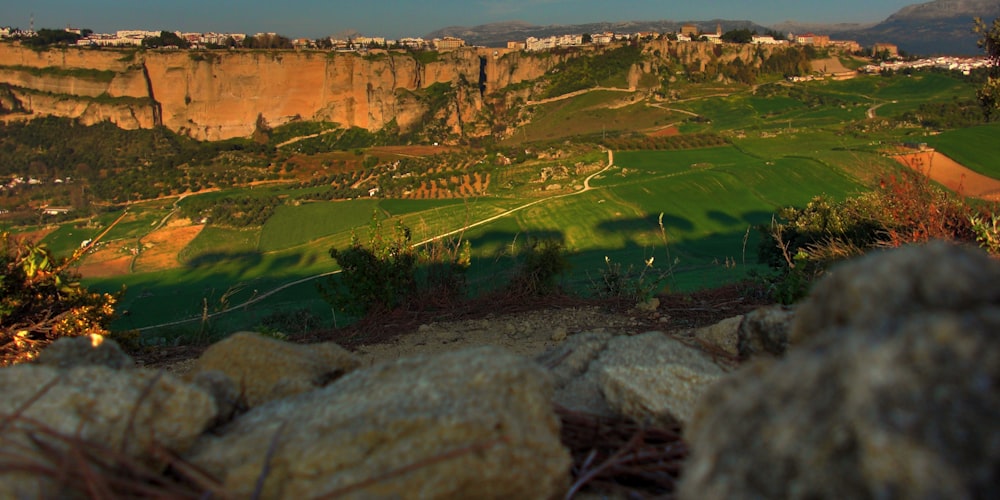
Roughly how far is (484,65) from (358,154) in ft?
119

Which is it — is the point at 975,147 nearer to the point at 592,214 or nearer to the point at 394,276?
the point at 592,214

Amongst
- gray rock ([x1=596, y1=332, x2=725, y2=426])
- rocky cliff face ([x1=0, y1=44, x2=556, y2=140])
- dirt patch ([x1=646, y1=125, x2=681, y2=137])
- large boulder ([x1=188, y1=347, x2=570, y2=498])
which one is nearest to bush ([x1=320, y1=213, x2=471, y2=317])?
gray rock ([x1=596, y1=332, x2=725, y2=426])

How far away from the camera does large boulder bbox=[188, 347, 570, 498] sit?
5.22 ft

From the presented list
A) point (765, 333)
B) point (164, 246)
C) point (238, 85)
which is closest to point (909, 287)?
point (765, 333)

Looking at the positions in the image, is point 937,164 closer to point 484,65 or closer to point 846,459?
point 846,459

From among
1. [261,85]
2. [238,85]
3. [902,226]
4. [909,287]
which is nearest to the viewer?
[909,287]

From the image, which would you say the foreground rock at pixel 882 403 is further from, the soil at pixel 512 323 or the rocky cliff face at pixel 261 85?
the rocky cliff face at pixel 261 85

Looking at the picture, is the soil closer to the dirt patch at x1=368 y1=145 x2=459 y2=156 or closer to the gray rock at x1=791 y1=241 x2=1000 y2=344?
the gray rock at x1=791 y1=241 x2=1000 y2=344

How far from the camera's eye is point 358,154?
231ft

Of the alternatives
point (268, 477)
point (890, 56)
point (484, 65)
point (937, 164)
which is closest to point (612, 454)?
point (268, 477)

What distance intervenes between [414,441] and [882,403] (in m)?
1.07

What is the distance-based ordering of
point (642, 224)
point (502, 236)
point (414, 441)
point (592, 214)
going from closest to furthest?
point (414, 441) → point (502, 236) → point (642, 224) → point (592, 214)

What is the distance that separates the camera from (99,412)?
6.01ft

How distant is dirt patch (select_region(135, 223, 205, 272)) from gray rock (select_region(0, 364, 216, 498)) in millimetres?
41769
